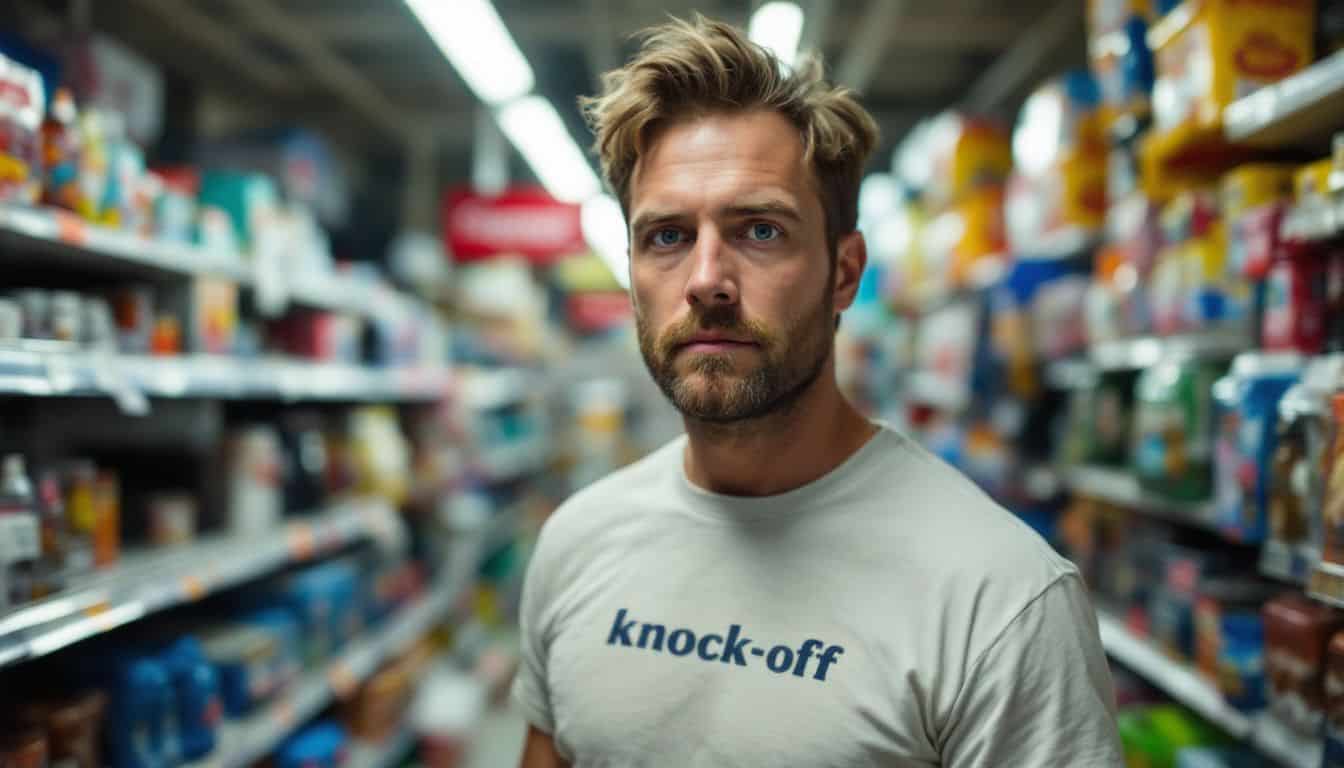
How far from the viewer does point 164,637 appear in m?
2.93

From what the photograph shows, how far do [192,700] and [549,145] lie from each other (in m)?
5.46

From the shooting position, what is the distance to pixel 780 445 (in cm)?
149

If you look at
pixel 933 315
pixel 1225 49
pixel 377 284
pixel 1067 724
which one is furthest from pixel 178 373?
pixel 933 315

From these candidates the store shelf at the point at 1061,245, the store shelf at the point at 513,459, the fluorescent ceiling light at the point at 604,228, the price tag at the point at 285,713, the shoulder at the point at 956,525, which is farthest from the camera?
the fluorescent ceiling light at the point at 604,228

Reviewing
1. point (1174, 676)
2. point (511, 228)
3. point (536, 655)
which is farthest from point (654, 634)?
point (511, 228)

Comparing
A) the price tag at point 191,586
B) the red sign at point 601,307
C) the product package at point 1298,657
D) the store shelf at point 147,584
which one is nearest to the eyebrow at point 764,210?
the product package at point 1298,657

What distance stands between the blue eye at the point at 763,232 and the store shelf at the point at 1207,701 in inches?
29.4

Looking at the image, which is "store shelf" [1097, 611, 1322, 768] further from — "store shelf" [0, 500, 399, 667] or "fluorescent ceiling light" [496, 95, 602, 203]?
"fluorescent ceiling light" [496, 95, 602, 203]

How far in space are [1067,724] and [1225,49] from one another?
1.69 m

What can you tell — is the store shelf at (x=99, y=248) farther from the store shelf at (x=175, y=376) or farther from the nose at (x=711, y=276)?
the nose at (x=711, y=276)

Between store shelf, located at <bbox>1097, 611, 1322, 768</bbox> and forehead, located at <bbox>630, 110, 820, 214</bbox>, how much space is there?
810 mm

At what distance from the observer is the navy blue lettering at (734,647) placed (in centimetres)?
138

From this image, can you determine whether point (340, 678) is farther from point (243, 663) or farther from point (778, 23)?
point (778, 23)

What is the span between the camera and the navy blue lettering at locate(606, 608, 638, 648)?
148 centimetres
